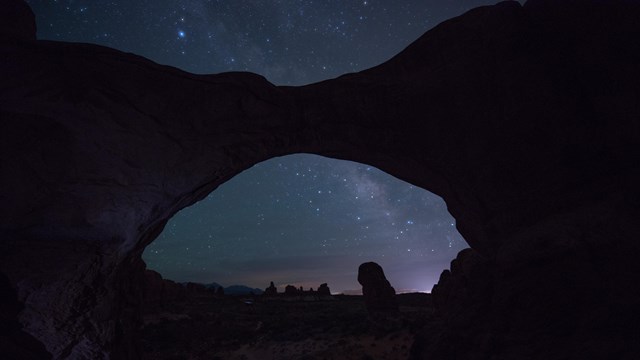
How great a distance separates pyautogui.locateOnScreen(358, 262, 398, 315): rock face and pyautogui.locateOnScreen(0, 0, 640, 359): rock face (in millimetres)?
23303

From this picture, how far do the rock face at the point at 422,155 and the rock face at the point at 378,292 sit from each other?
76.5 ft

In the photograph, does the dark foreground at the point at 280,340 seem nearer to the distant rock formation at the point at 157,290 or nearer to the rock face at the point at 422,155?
the distant rock formation at the point at 157,290

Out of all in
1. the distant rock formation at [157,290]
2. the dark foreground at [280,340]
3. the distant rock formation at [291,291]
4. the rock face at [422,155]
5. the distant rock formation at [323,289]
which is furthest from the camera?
the distant rock formation at [323,289]

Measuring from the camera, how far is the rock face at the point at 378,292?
98.5 ft

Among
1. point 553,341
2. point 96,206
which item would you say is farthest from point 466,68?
point 96,206

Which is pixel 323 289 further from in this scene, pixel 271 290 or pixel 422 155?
pixel 422 155

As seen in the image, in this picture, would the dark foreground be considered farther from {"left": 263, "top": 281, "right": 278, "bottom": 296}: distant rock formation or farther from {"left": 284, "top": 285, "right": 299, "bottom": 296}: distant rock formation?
{"left": 263, "top": 281, "right": 278, "bottom": 296}: distant rock formation

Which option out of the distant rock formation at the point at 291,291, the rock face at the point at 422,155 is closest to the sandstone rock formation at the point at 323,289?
the distant rock formation at the point at 291,291

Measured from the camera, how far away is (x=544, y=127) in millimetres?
6973

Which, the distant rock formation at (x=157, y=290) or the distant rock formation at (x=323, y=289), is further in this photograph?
the distant rock formation at (x=323, y=289)

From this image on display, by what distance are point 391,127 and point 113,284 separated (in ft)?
26.8

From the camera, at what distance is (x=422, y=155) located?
896 centimetres

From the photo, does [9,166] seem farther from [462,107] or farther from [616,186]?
[616,186]

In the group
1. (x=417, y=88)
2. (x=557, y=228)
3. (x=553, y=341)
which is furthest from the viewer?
(x=417, y=88)
